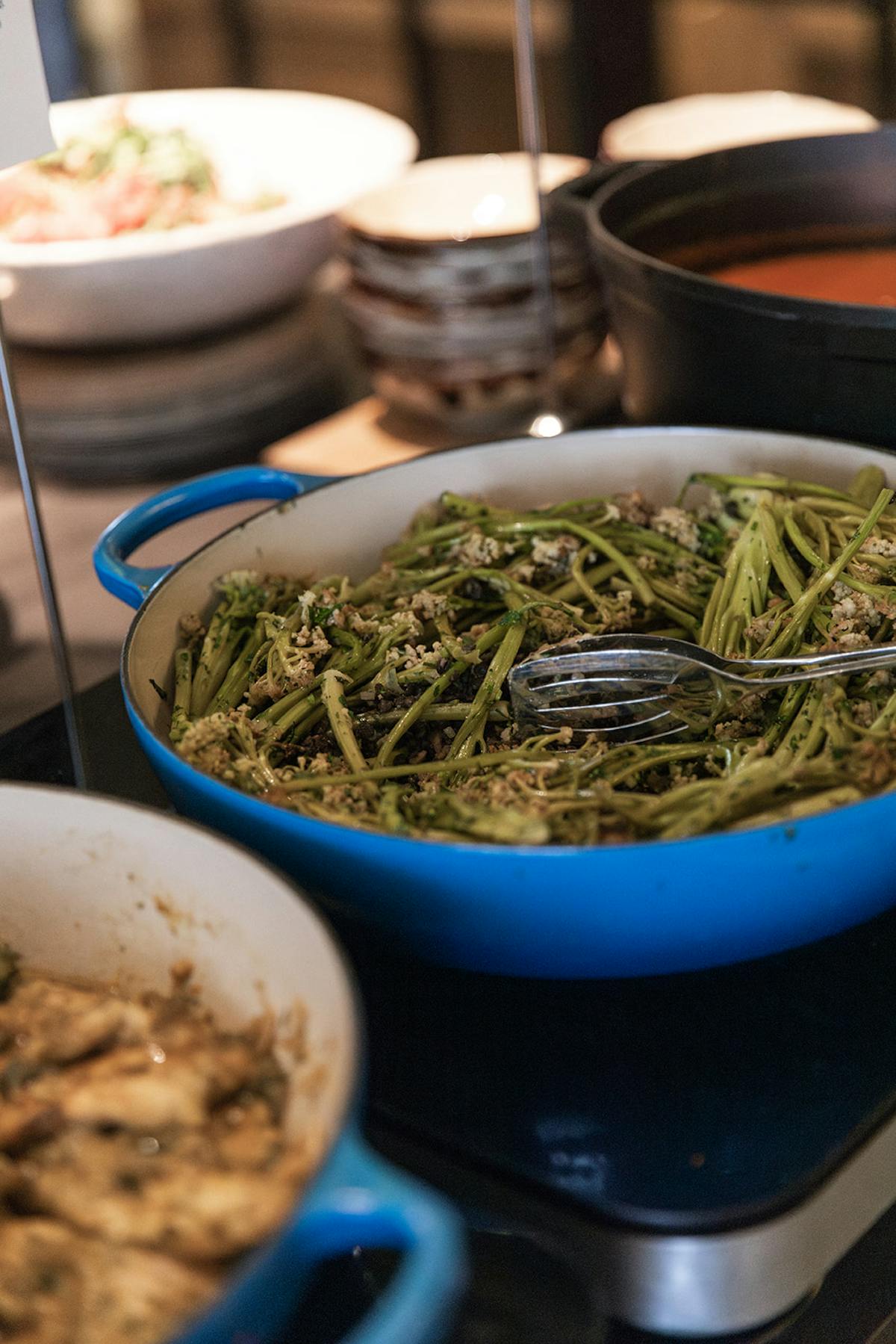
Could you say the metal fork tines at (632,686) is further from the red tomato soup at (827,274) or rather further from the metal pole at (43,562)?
the red tomato soup at (827,274)

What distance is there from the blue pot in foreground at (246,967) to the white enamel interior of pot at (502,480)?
238 millimetres

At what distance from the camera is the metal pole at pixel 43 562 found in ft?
2.66

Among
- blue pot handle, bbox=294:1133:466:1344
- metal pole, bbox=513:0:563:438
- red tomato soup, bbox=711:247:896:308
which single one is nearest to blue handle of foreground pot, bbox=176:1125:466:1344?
blue pot handle, bbox=294:1133:466:1344

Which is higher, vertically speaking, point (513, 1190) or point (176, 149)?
point (176, 149)

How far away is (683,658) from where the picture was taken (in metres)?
0.68

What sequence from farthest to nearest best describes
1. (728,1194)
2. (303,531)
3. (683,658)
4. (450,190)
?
(450,190), (303,531), (683,658), (728,1194)

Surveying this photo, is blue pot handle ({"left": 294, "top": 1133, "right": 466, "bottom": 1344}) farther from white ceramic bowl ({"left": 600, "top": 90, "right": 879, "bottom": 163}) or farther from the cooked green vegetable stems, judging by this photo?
white ceramic bowl ({"left": 600, "top": 90, "right": 879, "bottom": 163})

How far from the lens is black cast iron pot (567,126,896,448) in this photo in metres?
0.87

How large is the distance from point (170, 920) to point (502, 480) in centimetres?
45

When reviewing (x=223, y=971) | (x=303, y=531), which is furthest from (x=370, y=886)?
(x=303, y=531)

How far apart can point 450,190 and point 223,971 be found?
1.27 meters

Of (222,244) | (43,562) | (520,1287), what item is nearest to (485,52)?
(222,244)

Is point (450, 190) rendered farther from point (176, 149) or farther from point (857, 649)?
point (857, 649)

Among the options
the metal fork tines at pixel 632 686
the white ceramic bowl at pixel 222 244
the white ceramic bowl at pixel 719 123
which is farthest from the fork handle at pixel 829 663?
the white ceramic bowl at pixel 719 123
